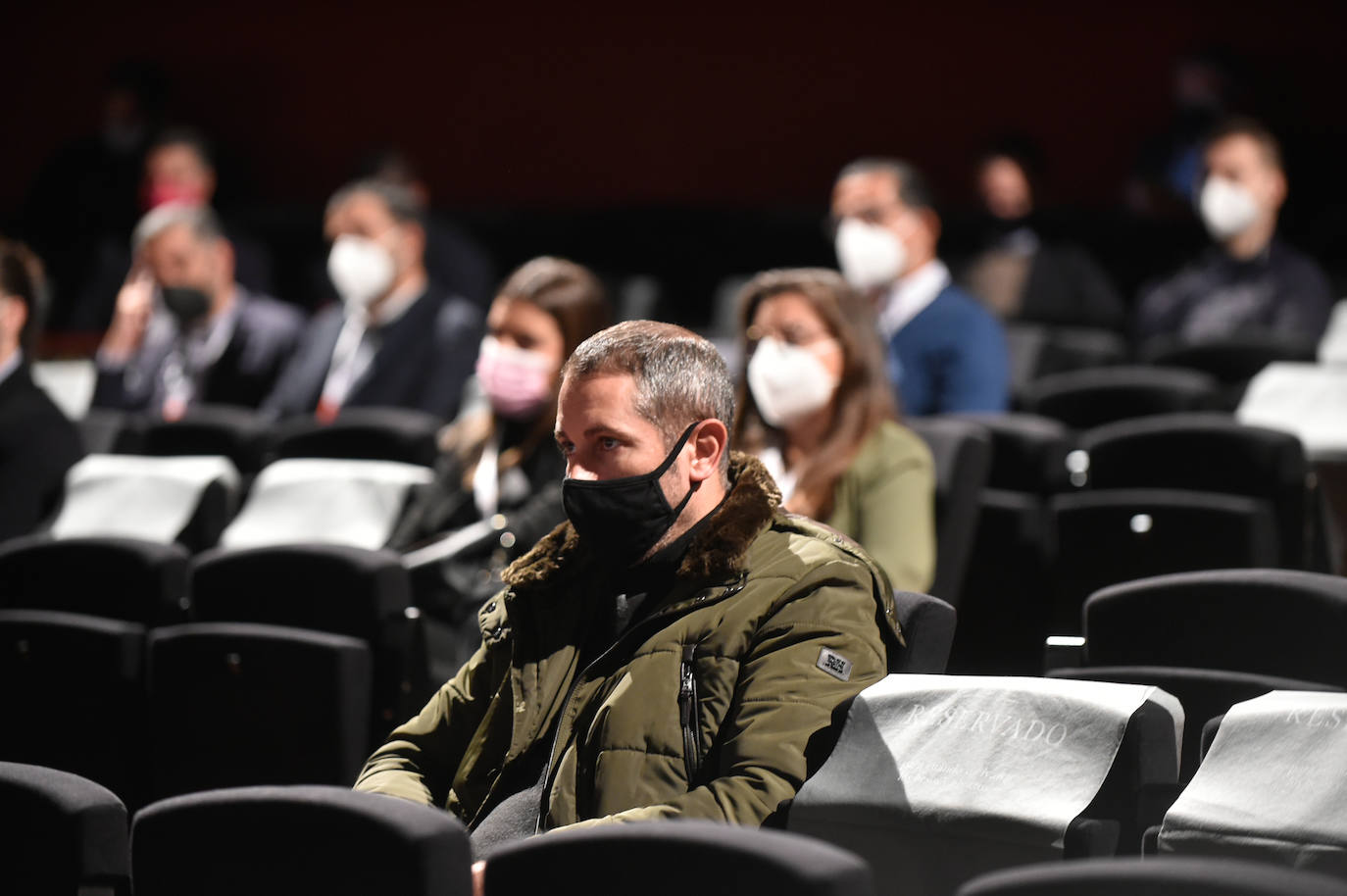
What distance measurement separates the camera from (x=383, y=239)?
4.97 meters

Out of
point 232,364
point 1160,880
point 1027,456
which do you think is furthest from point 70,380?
point 1160,880

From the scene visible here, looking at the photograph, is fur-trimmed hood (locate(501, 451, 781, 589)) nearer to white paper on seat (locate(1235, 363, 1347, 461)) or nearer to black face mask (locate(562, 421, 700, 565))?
black face mask (locate(562, 421, 700, 565))

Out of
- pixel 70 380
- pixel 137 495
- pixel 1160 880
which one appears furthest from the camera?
pixel 70 380

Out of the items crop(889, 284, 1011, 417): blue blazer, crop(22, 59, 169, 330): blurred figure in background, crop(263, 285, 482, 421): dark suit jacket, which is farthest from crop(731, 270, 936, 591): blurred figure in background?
crop(22, 59, 169, 330): blurred figure in background

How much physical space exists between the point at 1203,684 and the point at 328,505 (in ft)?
6.77

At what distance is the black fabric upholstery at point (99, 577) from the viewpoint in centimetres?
293

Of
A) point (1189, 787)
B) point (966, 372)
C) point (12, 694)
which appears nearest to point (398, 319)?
point (966, 372)

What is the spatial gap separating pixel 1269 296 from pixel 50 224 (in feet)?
16.9

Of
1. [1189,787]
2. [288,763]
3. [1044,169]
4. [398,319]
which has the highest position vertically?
[1044,169]

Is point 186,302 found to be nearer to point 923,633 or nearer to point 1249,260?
point 1249,260

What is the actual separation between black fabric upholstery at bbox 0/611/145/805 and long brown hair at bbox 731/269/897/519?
1153 mm

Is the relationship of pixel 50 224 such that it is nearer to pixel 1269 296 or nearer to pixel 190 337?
pixel 190 337

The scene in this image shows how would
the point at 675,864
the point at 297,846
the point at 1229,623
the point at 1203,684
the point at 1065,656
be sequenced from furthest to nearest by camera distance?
the point at 1065,656 < the point at 1229,623 < the point at 1203,684 < the point at 297,846 < the point at 675,864

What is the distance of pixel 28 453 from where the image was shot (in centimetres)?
389
